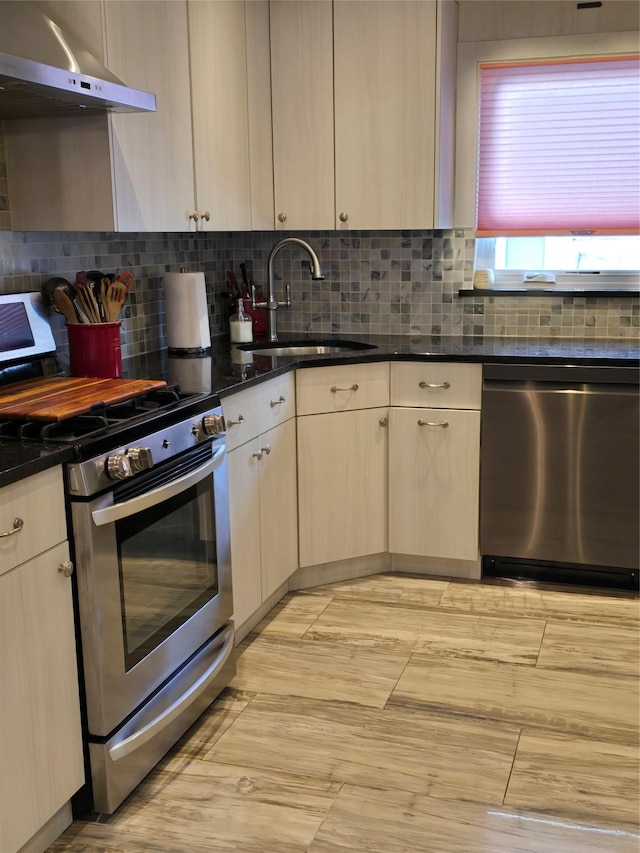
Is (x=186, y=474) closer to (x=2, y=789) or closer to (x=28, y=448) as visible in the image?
(x=28, y=448)

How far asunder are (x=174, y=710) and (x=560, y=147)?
8.86 feet

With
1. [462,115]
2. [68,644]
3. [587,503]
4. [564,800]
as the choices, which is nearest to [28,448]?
[68,644]

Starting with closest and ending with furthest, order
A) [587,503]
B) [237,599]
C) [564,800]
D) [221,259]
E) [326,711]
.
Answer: [564,800] → [326,711] → [237,599] → [587,503] → [221,259]

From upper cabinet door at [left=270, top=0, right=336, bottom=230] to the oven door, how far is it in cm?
144

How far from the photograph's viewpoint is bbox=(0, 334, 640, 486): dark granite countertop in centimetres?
294

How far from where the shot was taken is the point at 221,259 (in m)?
4.12

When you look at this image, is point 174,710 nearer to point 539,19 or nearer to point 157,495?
point 157,495

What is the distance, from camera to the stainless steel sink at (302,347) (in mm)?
3828

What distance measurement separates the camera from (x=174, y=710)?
2.39m

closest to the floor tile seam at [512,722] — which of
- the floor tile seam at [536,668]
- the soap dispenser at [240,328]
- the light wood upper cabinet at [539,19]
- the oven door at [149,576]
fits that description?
the floor tile seam at [536,668]

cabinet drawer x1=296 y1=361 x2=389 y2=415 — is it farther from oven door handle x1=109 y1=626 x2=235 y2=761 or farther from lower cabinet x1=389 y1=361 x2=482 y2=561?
oven door handle x1=109 y1=626 x2=235 y2=761

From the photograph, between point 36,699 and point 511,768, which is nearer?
point 36,699

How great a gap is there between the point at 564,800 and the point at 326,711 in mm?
729

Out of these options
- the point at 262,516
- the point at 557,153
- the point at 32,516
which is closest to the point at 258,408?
the point at 262,516
